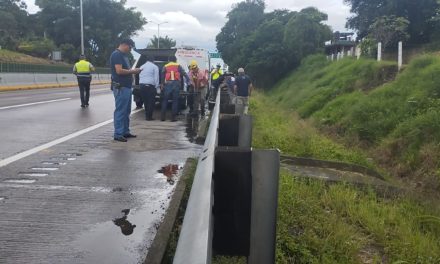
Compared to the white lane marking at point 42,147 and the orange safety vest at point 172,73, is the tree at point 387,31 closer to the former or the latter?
the orange safety vest at point 172,73

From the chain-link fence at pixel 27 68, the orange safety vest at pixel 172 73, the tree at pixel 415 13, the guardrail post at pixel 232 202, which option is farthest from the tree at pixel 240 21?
the guardrail post at pixel 232 202

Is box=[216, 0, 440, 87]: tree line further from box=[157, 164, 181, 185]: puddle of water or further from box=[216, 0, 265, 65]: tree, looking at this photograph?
box=[157, 164, 181, 185]: puddle of water

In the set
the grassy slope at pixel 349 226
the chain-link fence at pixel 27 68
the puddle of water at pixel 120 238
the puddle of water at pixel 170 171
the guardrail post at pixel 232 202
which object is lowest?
the grassy slope at pixel 349 226

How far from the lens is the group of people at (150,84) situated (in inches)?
337

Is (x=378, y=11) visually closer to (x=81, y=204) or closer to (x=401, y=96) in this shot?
(x=401, y=96)

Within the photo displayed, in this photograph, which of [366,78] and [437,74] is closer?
[437,74]

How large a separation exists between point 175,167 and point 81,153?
1.56 meters

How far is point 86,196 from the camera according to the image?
505 cm

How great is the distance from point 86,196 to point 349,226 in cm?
266

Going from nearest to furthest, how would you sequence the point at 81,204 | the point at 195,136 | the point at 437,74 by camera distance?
the point at 81,204, the point at 195,136, the point at 437,74

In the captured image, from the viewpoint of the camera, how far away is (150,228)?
4.24 meters

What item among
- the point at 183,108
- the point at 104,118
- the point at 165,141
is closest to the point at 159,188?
the point at 165,141

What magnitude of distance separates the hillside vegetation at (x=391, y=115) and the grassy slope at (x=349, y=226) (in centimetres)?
249

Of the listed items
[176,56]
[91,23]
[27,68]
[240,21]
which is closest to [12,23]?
[91,23]
